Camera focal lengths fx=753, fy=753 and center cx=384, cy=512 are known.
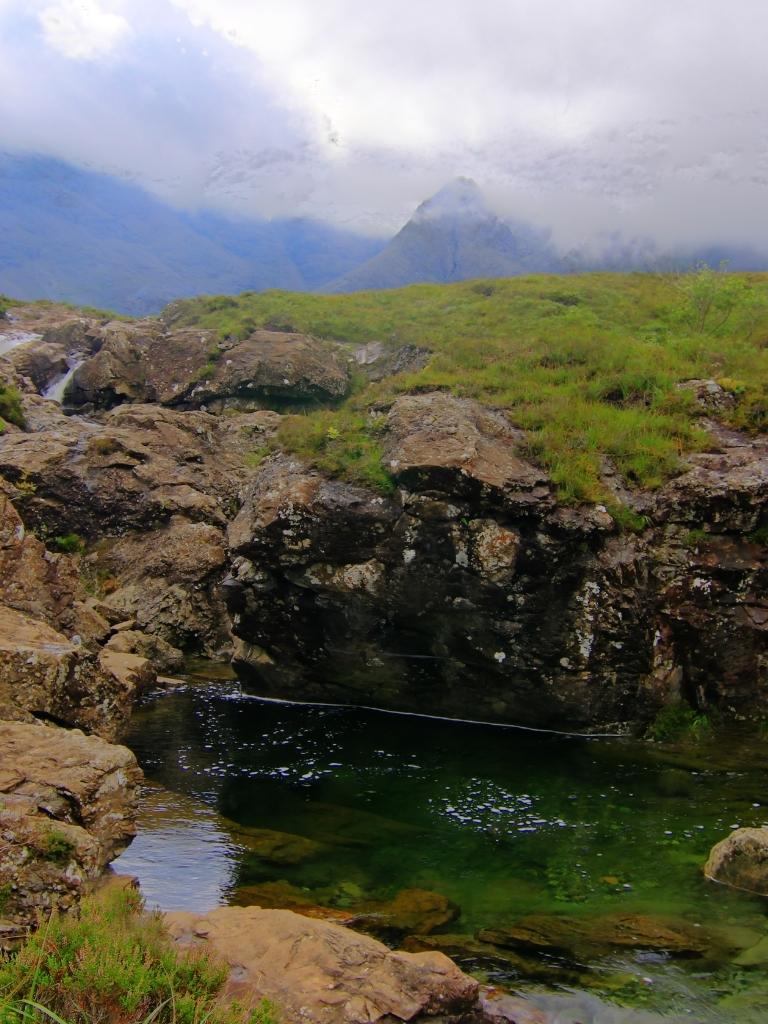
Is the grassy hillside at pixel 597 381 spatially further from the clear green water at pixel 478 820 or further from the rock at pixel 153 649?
the rock at pixel 153 649

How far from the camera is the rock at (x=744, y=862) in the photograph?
10.8 metres

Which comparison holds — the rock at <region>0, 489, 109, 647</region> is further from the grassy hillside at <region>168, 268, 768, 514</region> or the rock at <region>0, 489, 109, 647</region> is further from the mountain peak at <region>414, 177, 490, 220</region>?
the mountain peak at <region>414, 177, 490, 220</region>

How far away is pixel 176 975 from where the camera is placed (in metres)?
6.62

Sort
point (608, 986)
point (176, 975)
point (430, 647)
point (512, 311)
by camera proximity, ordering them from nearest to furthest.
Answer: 1. point (176, 975)
2. point (608, 986)
3. point (430, 647)
4. point (512, 311)

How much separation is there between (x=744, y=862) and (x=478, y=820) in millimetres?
4384

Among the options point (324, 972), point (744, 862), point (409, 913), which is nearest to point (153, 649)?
point (409, 913)

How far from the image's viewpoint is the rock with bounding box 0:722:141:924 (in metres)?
8.38

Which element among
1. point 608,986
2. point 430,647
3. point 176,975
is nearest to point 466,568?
point 430,647

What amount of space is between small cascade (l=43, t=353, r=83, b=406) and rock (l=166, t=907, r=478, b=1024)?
1658 inches

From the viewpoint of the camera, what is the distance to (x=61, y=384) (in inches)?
1865

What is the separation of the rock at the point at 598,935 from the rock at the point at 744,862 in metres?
1.45

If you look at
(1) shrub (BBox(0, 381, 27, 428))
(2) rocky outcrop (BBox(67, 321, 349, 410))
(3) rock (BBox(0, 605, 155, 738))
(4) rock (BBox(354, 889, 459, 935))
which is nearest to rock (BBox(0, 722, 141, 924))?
(3) rock (BBox(0, 605, 155, 738))

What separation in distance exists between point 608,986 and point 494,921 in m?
1.89

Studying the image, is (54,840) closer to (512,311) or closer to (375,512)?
(375,512)
